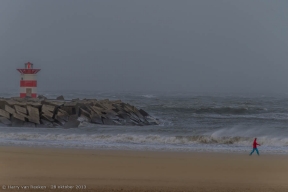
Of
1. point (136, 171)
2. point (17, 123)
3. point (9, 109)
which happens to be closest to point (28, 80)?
point (9, 109)

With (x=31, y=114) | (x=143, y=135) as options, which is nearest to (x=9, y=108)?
(x=31, y=114)

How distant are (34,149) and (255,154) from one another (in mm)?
5537

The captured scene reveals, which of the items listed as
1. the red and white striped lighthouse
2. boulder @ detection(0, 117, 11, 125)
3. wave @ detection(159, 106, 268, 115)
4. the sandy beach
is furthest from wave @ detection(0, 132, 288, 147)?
wave @ detection(159, 106, 268, 115)

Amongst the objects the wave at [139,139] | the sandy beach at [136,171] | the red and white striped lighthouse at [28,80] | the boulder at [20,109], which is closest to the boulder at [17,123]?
the boulder at [20,109]

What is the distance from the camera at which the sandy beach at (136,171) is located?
682 cm

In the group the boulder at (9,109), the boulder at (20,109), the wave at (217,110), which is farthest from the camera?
the wave at (217,110)

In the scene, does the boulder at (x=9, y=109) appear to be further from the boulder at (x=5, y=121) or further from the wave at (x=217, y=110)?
the wave at (x=217, y=110)

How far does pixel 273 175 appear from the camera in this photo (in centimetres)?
797

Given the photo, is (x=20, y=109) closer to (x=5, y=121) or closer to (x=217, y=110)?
(x=5, y=121)

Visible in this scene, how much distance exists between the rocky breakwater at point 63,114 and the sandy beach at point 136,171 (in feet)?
20.1

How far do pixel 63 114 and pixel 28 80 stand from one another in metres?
3.05

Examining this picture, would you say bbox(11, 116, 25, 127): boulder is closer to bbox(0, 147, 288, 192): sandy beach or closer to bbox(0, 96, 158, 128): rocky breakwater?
bbox(0, 96, 158, 128): rocky breakwater

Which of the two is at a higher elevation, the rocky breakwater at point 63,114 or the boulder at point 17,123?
the rocky breakwater at point 63,114

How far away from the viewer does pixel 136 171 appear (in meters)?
8.05
